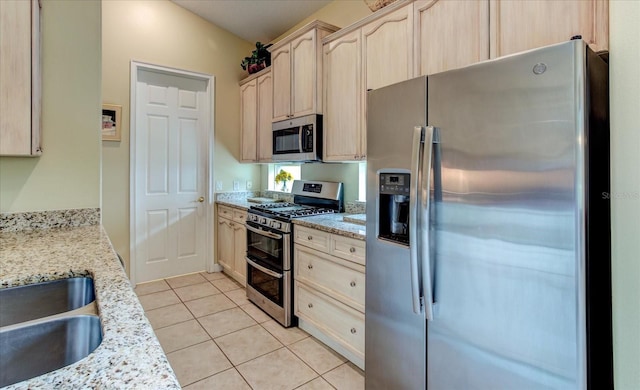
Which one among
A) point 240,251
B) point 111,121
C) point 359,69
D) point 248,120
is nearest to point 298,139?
point 359,69

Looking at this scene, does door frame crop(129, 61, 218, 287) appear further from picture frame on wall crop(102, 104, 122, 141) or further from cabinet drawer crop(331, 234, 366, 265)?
cabinet drawer crop(331, 234, 366, 265)

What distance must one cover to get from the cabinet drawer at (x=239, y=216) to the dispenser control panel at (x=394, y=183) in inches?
79.6

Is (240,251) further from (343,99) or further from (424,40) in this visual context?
(424,40)

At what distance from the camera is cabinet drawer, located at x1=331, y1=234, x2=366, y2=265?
77.1 inches

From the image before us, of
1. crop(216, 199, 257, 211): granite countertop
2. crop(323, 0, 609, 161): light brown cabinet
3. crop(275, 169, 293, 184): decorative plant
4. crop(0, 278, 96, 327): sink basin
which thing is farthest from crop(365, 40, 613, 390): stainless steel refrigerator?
crop(275, 169, 293, 184): decorative plant

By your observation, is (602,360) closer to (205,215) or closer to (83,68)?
(83,68)

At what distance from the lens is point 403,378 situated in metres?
1.52

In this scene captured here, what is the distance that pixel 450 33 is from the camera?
1777 millimetres

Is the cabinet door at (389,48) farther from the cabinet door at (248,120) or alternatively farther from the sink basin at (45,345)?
the sink basin at (45,345)

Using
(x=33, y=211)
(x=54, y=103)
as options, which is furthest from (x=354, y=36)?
(x=33, y=211)

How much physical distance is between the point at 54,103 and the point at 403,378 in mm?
2242

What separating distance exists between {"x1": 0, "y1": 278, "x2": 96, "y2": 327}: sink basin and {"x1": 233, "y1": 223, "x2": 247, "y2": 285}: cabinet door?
88.2 inches

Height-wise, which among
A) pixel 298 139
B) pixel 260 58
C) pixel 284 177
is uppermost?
pixel 260 58

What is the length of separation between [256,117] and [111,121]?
4.89 ft
